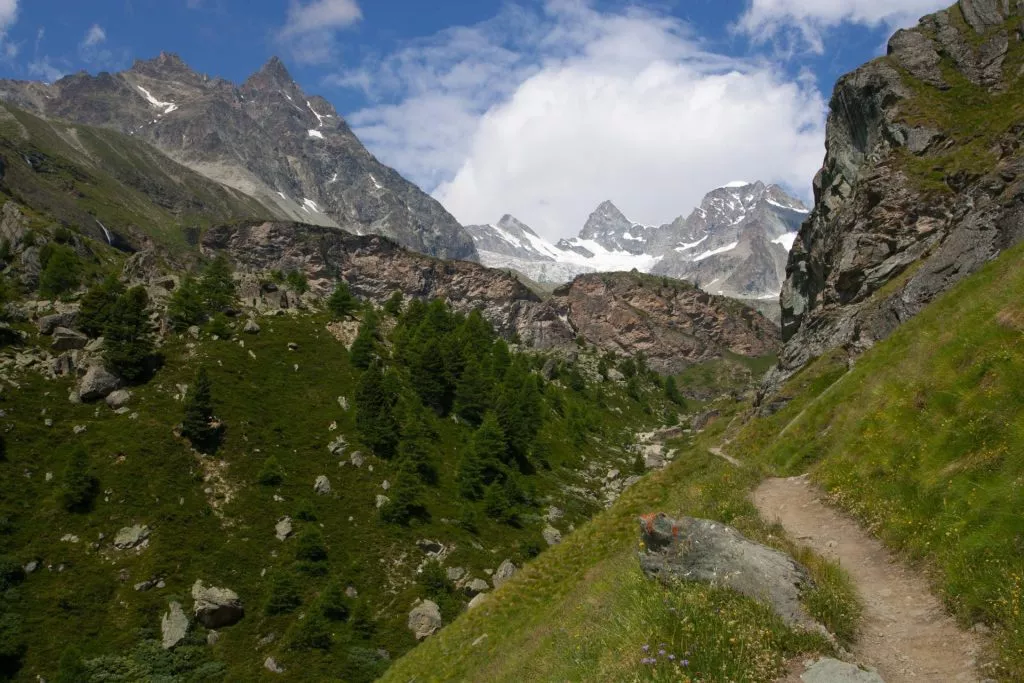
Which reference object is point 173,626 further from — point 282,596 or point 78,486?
point 78,486

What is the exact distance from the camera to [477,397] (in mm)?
92000

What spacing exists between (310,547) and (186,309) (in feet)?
146

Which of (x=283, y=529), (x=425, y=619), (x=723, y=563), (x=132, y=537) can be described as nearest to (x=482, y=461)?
(x=283, y=529)

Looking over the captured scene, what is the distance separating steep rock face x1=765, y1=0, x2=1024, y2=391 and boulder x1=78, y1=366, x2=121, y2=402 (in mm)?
75271

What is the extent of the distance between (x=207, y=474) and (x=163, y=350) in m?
23.0

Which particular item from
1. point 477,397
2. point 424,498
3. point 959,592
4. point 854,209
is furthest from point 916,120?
point 959,592

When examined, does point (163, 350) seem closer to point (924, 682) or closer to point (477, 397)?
point (477, 397)

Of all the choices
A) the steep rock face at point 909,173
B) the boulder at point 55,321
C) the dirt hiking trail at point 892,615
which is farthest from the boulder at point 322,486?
the dirt hiking trail at point 892,615

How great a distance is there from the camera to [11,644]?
41594mm

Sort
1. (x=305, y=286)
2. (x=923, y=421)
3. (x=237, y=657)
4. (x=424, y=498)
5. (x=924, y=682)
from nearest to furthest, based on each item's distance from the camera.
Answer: (x=924, y=682) → (x=923, y=421) → (x=237, y=657) → (x=424, y=498) → (x=305, y=286)

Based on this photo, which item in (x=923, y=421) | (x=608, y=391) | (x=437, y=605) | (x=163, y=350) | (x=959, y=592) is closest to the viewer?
(x=959, y=592)

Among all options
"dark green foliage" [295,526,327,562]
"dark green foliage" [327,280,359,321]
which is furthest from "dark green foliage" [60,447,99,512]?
"dark green foliage" [327,280,359,321]

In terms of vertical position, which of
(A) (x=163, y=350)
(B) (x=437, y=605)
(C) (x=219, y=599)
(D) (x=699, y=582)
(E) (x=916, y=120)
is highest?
(A) (x=163, y=350)

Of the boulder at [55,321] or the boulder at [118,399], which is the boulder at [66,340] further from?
the boulder at [118,399]
